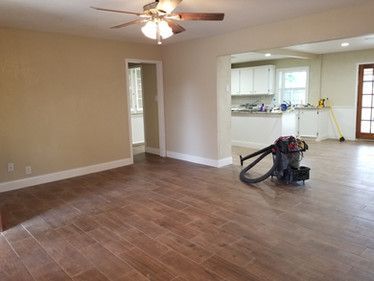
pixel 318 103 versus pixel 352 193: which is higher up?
pixel 318 103

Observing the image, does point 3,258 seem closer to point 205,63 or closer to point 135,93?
point 205,63

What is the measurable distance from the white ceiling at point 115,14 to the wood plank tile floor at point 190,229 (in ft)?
8.02

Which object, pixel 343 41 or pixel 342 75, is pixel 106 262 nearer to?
pixel 343 41

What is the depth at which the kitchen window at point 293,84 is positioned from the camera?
888 cm

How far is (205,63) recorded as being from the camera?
5.51m

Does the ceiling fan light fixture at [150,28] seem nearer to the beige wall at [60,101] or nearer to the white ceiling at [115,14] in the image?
the white ceiling at [115,14]

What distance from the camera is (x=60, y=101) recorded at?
16.2 feet

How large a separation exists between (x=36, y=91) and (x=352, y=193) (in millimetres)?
4997

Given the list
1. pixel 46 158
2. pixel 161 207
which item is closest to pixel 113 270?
pixel 161 207

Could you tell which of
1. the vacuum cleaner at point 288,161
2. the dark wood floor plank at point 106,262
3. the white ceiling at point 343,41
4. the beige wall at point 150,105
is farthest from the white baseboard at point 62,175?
the white ceiling at point 343,41

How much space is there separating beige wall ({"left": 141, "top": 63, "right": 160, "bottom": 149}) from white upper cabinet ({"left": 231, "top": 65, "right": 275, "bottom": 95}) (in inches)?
151

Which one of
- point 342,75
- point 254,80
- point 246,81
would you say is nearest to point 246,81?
point 246,81

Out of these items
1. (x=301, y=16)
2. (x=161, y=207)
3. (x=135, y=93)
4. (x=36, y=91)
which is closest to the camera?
(x=161, y=207)

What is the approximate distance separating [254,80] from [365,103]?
10.5 feet
